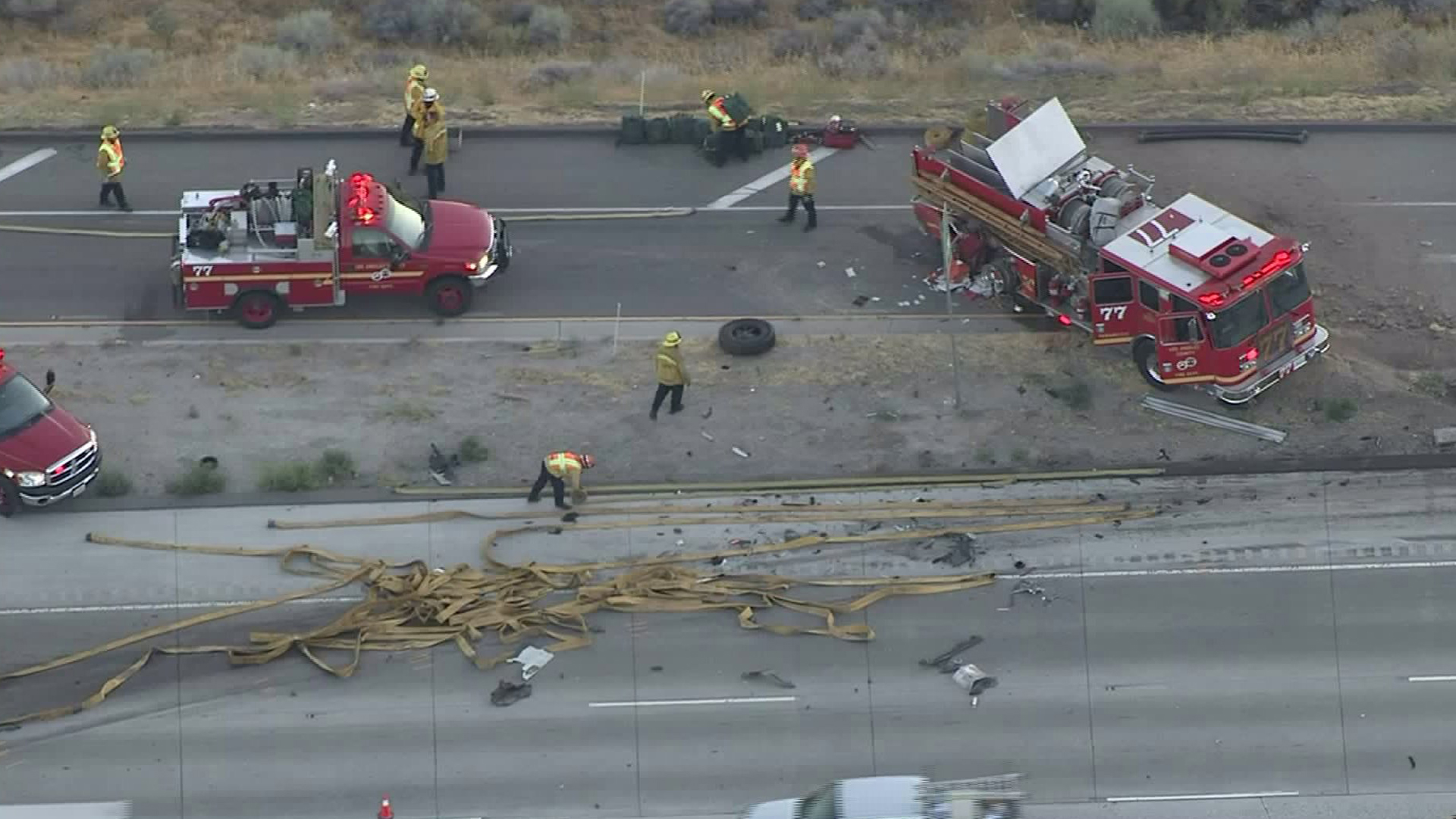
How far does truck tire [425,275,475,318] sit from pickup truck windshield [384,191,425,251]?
652 mm

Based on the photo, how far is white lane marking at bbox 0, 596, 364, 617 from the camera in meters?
25.1

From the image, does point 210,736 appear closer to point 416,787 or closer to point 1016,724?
point 416,787

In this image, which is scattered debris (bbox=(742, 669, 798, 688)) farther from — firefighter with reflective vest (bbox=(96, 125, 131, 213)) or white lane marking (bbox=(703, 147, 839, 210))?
→ firefighter with reflective vest (bbox=(96, 125, 131, 213))

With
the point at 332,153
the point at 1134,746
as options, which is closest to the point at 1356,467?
the point at 1134,746

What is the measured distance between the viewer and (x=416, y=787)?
22.5m

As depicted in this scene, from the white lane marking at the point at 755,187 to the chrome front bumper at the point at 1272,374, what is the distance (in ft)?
28.2

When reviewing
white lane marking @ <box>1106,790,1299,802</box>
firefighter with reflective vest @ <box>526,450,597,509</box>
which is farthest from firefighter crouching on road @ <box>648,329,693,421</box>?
white lane marking @ <box>1106,790,1299,802</box>

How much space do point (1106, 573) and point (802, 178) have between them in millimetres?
9099

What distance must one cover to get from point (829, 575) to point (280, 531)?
681 cm

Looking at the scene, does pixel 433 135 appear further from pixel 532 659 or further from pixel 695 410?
pixel 532 659

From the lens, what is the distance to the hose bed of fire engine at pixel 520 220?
32469 mm

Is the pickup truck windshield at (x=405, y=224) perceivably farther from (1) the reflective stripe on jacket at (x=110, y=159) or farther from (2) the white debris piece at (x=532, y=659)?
(2) the white debris piece at (x=532, y=659)

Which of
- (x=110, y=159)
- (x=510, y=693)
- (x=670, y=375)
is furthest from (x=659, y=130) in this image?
(x=510, y=693)

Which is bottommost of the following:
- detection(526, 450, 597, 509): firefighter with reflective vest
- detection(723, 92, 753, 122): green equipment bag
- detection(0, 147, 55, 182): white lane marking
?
detection(526, 450, 597, 509): firefighter with reflective vest
